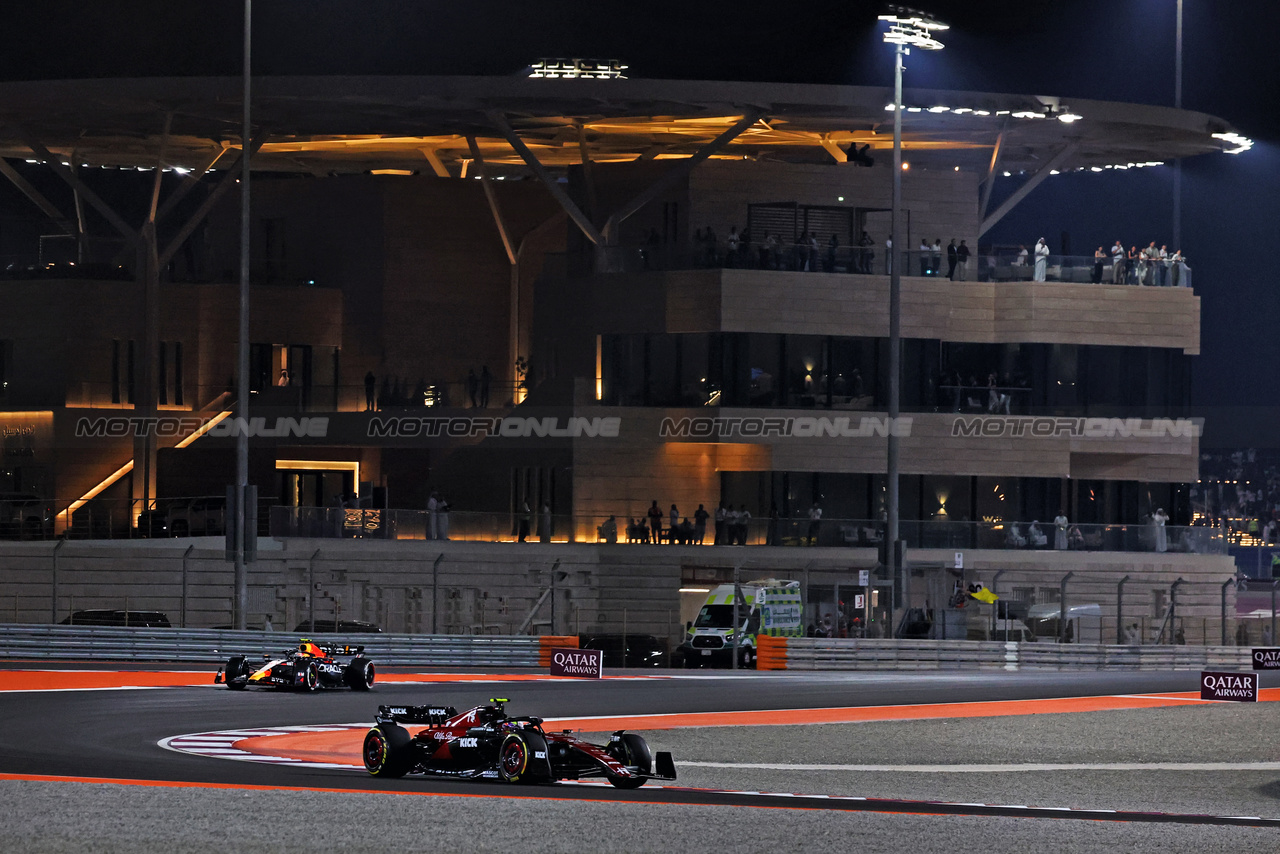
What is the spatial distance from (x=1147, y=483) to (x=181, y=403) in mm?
29061

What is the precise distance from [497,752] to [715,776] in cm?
370

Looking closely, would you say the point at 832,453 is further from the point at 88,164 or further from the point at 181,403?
the point at 88,164

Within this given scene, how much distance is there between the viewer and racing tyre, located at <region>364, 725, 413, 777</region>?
18.5 meters

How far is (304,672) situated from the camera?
29922 mm

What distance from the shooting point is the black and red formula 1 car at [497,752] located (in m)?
18.1

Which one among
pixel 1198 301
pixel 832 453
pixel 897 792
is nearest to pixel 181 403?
pixel 832 453

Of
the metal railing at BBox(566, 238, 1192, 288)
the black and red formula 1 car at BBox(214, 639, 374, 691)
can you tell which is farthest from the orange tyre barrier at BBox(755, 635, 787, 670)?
the metal railing at BBox(566, 238, 1192, 288)

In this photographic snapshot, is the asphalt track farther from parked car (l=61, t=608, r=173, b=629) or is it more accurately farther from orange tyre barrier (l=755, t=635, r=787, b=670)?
parked car (l=61, t=608, r=173, b=629)

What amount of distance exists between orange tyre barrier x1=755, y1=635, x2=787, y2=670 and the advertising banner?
9.69m

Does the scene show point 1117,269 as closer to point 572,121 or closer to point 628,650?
point 572,121

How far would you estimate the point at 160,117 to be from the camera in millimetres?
53625
